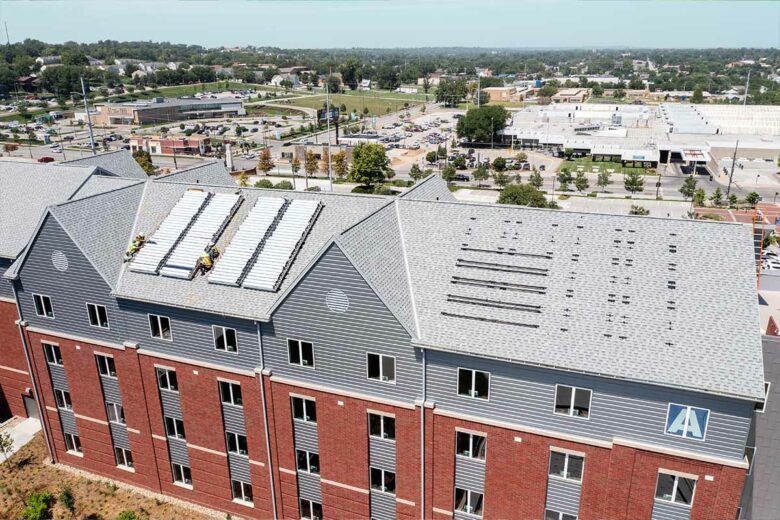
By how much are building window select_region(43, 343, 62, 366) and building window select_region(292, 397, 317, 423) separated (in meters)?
17.2

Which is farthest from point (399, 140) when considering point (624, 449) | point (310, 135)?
point (624, 449)

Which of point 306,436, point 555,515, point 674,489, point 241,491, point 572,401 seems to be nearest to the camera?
point 674,489

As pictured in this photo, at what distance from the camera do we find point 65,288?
3375cm

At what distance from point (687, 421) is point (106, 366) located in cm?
3179

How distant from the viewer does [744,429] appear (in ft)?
72.0

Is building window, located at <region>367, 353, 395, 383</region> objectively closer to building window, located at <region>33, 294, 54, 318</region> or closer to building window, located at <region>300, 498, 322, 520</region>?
building window, located at <region>300, 498, 322, 520</region>

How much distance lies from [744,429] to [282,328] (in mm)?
20711

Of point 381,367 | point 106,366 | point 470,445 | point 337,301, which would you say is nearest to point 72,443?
point 106,366

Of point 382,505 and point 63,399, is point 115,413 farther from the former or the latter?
point 382,505

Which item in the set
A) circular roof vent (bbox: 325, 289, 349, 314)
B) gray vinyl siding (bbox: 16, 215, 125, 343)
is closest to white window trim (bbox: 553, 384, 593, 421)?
circular roof vent (bbox: 325, 289, 349, 314)

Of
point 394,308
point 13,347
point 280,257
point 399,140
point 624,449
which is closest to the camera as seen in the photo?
point 624,449

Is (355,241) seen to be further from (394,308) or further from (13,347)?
(13,347)

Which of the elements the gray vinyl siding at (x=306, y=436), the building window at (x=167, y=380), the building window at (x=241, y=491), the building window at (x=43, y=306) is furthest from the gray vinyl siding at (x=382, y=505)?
the building window at (x=43, y=306)

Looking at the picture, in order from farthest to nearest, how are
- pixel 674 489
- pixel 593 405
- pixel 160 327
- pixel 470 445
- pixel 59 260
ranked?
pixel 59 260, pixel 160 327, pixel 470 445, pixel 593 405, pixel 674 489
